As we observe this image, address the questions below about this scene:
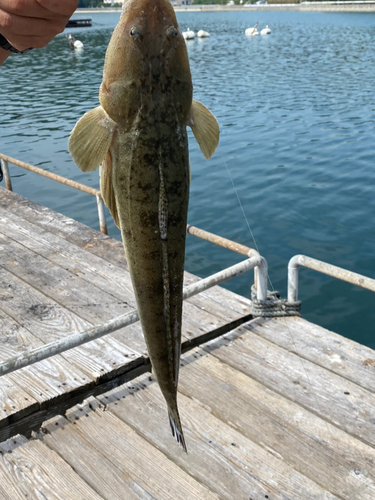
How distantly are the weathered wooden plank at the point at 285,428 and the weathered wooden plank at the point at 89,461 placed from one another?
967 mm

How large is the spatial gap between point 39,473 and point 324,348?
2.96 m

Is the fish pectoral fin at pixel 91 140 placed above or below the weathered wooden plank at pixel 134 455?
above

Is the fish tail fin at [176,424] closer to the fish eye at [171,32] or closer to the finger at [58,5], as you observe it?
the fish eye at [171,32]

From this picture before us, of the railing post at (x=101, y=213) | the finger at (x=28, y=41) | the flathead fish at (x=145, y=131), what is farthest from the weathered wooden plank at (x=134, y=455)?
the railing post at (x=101, y=213)

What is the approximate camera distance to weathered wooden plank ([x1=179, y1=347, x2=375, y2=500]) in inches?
149

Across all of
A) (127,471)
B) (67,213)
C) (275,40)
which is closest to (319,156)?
(67,213)

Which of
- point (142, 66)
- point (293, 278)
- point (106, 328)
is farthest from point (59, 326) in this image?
point (142, 66)

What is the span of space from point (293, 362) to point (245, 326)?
31.0 inches

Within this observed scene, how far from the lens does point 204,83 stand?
3117 cm

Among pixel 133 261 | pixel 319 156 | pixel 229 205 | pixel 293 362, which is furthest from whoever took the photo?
pixel 319 156

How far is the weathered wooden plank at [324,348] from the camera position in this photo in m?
4.87

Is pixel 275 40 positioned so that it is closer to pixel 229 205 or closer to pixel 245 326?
pixel 229 205

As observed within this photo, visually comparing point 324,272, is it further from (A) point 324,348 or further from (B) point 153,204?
(B) point 153,204

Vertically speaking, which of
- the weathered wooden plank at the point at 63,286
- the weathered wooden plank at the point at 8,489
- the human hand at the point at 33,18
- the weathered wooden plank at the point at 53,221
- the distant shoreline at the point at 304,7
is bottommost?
the distant shoreline at the point at 304,7
